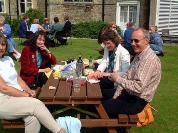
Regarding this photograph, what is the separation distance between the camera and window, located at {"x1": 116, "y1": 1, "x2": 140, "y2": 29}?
23.0 m

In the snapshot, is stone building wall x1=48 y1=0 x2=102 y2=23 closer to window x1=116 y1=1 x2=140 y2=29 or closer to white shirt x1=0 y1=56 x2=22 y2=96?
window x1=116 y1=1 x2=140 y2=29

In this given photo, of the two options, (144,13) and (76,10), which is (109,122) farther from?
(76,10)

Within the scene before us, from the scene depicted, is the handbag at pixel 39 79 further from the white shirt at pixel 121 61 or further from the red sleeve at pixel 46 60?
the white shirt at pixel 121 61

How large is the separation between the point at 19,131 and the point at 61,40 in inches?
453

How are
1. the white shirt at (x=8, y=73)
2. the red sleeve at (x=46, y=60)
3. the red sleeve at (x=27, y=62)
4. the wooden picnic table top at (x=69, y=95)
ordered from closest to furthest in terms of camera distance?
1. the wooden picnic table top at (x=69, y=95)
2. the white shirt at (x=8, y=73)
3. the red sleeve at (x=27, y=62)
4. the red sleeve at (x=46, y=60)

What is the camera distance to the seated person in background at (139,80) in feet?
13.8

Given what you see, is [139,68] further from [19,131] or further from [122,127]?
[19,131]

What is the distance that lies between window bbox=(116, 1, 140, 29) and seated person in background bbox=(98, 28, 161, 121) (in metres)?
18.7

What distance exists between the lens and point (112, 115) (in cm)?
450

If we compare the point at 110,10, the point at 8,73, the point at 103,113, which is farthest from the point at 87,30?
the point at 103,113

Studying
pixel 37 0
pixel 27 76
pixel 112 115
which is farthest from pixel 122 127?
pixel 37 0

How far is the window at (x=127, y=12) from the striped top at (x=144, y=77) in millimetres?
18822

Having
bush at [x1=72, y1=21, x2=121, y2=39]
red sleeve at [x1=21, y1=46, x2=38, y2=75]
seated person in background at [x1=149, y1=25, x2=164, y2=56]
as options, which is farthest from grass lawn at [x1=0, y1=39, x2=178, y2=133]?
bush at [x1=72, y1=21, x2=121, y2=39]

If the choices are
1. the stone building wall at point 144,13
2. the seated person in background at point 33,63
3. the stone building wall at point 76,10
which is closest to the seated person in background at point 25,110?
the seated person in background at point 33,63
